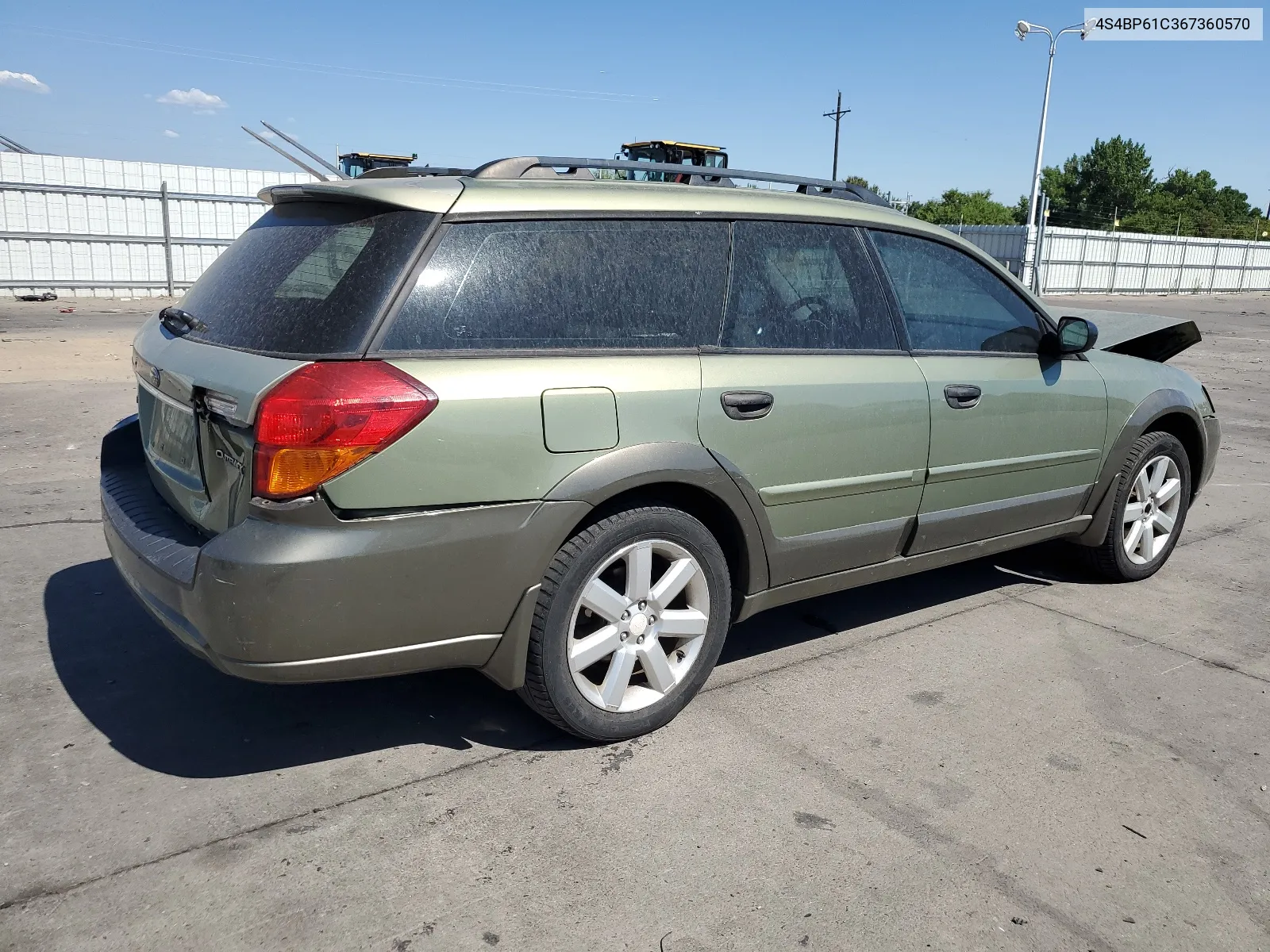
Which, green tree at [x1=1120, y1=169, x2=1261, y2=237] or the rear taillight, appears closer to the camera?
the rear taillight

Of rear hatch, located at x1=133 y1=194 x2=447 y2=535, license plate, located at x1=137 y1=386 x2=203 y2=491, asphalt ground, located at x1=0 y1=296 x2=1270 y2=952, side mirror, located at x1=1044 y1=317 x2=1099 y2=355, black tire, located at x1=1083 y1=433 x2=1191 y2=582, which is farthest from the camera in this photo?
black tire, located at x1=1083 y1=433 x2=1191 y2=582

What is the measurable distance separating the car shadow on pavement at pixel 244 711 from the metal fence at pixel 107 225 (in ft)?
57.7

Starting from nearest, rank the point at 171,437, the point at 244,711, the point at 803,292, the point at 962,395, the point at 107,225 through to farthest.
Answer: the point at 171,437 < the point at 244,711 < the point at 803,292 < the point at 962,395 < the point at 107,225

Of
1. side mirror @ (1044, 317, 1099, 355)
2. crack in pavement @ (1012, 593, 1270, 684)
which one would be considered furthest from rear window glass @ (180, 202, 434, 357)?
crack in pavement @ (1012, 593, 1270, 684)

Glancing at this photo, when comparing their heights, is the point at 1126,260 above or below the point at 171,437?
above

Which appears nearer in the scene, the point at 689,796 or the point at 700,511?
the point at 689,796

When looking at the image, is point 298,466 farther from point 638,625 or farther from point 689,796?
point 689,796

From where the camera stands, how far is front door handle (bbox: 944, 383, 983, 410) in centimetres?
390

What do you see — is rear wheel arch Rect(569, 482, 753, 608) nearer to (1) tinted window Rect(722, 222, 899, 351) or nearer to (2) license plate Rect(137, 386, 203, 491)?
(1) tinted window Rect(722, 222, 899, 351)

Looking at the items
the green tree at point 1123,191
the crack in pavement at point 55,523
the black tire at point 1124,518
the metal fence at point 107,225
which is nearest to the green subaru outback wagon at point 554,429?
the black tire at point 1124,518

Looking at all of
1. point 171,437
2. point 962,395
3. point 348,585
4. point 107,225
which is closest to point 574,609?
point 348,585

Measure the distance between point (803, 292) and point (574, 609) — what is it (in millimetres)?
1423

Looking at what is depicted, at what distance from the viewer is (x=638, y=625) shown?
3.21 m

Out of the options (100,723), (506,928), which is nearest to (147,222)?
(100,723)
